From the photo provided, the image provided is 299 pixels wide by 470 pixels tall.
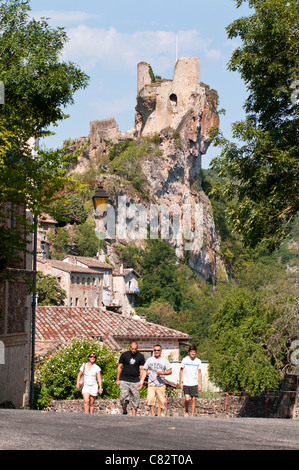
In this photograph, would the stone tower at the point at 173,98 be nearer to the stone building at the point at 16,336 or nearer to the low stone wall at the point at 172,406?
the low stone wall at the point at 172,406

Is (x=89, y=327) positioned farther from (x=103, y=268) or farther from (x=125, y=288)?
(x=125, y=288)

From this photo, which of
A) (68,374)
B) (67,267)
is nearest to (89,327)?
(68,374)

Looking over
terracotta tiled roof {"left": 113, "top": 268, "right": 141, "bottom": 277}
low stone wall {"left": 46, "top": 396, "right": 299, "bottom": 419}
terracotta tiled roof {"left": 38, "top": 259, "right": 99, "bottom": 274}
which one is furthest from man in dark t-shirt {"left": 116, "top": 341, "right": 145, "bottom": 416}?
terracotta tiled roof {"left": 113, "top": 268, "right": 141, "bottom": 277}

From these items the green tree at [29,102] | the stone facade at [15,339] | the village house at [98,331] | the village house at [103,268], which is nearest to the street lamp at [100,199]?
the green tree at [29,102]

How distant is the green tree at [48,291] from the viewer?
61.6 meters

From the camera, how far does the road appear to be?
24.1ft

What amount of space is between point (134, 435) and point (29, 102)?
1024cm

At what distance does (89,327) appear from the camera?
33.8 meters

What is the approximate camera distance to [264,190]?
1673 cm

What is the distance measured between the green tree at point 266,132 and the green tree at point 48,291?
4536cm

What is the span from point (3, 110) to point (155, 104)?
97968mm

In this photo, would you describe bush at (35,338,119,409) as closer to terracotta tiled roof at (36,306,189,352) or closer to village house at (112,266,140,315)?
terracotta tiled roof at (36,306,189,352)

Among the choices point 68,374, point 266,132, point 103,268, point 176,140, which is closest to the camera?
point 266,132

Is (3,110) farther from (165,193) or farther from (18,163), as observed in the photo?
(165,193)
